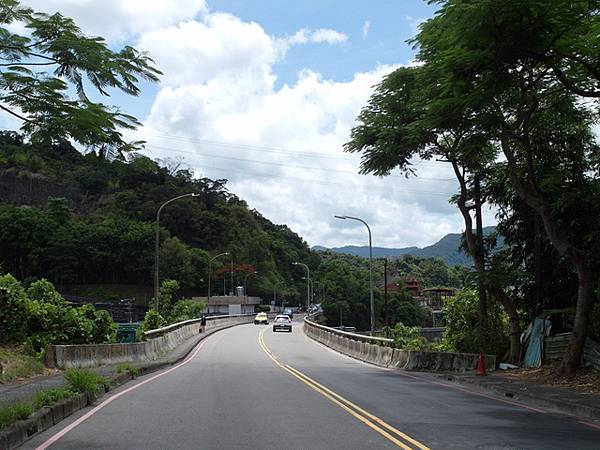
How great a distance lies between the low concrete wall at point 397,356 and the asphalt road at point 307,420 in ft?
16.7

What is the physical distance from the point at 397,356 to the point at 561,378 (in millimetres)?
10269

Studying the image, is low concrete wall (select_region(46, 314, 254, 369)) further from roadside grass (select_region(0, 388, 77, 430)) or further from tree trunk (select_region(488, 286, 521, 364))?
tree trunk (select_region(488, 286, 521, 364))

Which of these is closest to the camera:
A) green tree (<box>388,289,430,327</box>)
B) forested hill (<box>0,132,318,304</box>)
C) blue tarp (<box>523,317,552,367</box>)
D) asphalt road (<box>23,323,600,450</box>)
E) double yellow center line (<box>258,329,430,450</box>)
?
double yellow center line (<box>258,329,430,450</box>)

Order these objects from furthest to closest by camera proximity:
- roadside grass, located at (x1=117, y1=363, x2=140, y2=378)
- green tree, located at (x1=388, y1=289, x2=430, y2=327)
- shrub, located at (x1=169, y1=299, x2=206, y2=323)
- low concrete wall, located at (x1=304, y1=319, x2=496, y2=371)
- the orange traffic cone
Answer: green tree, located at (x1=388, y1=289, x2=430, y2=327), shrub, located at (x1=169, y1=299, x2=206, y2=323), low concrete wall, located at (x1=304, y1=319, x2=496, y2=371), the orange traffic cone, roadside grass, located at (x1=117, y1=363, x2=140, y2=378)

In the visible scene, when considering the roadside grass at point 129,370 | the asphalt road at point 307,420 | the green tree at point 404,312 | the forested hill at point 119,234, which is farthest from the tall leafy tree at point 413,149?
the green tree at point 404,312

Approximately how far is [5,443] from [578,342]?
14.6m

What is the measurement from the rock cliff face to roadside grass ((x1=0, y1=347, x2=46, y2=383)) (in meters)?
134

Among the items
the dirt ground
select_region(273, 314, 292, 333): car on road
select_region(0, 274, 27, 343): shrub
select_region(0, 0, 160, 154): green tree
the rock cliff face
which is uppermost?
the rock cliff face

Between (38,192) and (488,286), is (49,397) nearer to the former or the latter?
(488,286)

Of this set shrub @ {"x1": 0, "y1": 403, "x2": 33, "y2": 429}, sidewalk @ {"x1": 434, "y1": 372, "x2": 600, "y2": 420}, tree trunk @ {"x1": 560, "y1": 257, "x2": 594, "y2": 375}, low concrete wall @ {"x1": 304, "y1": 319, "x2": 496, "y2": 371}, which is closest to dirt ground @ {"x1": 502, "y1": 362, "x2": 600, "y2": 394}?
sidewalk @ {"x1": 434, "y1": 372, "x2": 600, "y2": 420}

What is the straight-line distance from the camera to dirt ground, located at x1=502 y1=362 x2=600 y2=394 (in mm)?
16641

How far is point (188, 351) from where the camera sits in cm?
3622

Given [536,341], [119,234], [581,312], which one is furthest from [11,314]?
[119,234]

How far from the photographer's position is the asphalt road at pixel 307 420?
9.22 metres
